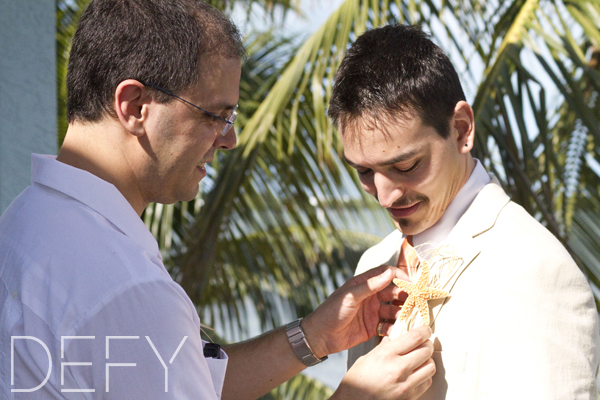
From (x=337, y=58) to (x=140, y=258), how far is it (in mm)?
2406

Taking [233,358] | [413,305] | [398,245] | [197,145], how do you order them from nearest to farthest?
[197,145]
[413,305]
[398,245]
[233,358]

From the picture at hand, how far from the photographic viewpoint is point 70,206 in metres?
1.19

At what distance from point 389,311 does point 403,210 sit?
310 millimetres

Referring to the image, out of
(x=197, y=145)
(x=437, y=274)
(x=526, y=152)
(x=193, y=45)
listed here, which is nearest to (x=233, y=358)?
(x=437, y=274)

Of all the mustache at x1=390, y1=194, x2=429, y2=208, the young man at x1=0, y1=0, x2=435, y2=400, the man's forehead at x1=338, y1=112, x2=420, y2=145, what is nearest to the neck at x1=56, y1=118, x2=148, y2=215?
the young man at x1=0, y1=0, x2=435, y2=400

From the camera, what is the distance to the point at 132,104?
4.29ft

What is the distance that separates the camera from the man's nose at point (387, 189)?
5.47 ft

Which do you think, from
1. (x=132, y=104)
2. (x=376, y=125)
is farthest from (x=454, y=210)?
(x=132, y=104)

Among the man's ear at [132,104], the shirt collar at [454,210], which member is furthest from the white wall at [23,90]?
the shirt collar at [454,210]

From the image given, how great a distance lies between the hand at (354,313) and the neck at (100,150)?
2.57 ft

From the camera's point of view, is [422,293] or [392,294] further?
[392,294]

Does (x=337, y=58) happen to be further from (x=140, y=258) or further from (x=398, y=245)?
(x=140, y=258)

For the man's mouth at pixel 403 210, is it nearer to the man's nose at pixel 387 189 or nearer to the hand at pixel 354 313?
the man's nose at pixel 387 189

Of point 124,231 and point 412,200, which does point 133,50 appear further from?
point 412,200
